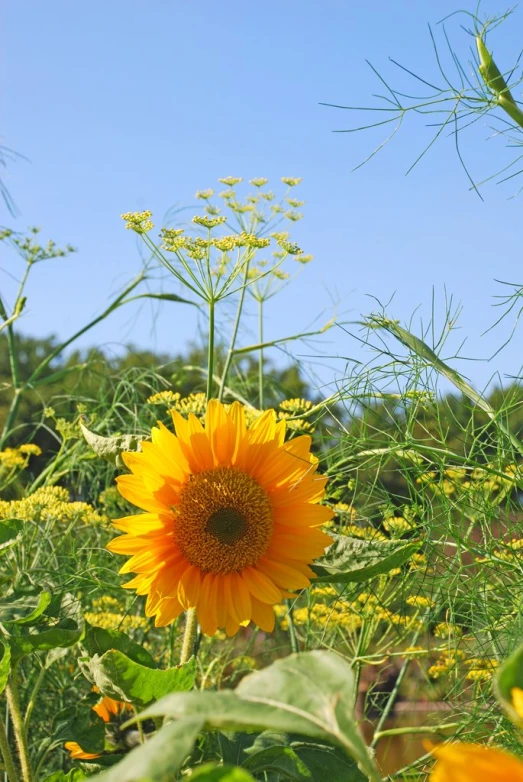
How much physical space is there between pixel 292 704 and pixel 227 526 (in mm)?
497

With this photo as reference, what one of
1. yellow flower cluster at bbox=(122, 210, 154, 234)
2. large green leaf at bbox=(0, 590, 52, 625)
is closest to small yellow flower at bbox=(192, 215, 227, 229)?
yellow flower cluster at bbox=(122, 210, 154, 234)

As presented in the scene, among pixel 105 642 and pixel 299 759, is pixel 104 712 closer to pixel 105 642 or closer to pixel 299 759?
pixel 105 642

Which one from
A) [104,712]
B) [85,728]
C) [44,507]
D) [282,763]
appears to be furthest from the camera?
[44,507]

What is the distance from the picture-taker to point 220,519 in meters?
0.84

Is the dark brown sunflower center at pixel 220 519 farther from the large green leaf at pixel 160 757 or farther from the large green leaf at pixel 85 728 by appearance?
the large green leaf at pixel 160 757

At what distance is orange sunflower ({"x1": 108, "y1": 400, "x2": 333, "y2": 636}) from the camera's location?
82 centimetres

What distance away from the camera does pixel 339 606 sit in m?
1.35

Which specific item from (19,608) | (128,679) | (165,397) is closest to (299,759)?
(128,679)

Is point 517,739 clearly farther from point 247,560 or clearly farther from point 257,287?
point 257,287

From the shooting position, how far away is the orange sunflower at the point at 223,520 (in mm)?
815

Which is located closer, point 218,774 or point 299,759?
point 218,774

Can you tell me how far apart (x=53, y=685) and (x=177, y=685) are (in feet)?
2.57

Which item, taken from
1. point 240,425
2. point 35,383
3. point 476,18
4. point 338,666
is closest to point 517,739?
point 240,425

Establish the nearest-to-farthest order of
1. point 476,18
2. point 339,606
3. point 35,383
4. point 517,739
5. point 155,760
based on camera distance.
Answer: point 155,760
point 517,739
point 476,18
point 339,606
point 35,383
